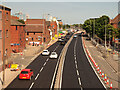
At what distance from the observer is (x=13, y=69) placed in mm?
31719

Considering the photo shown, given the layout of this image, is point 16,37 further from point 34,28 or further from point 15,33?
point 34,28

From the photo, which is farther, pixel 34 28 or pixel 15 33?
pixel 34 28

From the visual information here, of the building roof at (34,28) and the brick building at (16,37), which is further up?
the building roof at (34,28)

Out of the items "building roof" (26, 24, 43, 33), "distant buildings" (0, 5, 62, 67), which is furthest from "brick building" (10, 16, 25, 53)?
"building roof" (26, 24, 43, 33)

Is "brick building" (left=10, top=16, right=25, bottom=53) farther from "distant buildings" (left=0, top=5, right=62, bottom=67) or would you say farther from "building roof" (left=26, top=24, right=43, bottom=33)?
"building roof" (left=26, top=24, right=43, bottom=33)

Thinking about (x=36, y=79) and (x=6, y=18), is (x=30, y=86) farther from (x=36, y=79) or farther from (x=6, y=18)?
(x=6, y=18)

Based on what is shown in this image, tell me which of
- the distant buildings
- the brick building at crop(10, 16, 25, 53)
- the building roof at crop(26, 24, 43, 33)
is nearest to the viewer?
the distant buildings

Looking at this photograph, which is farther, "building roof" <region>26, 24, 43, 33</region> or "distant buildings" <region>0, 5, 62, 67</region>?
"building roof" <region>26, 24, 43, 33</region>

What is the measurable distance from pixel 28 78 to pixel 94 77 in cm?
1052

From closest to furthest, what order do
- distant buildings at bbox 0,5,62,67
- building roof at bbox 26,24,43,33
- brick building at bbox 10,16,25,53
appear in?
distant buildings at bbox 0,5,62,67 < brick building at bbox 10,16,25,53 < building roof at bbox 26,24,43,33

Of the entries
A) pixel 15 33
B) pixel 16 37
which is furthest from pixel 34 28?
pixel 16 37

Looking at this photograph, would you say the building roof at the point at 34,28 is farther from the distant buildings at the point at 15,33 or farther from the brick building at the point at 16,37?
the brick building at the point at 16,37

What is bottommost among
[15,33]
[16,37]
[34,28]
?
[16,37]

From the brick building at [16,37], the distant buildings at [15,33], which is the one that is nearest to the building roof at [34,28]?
the distant buildings at [15,33]
